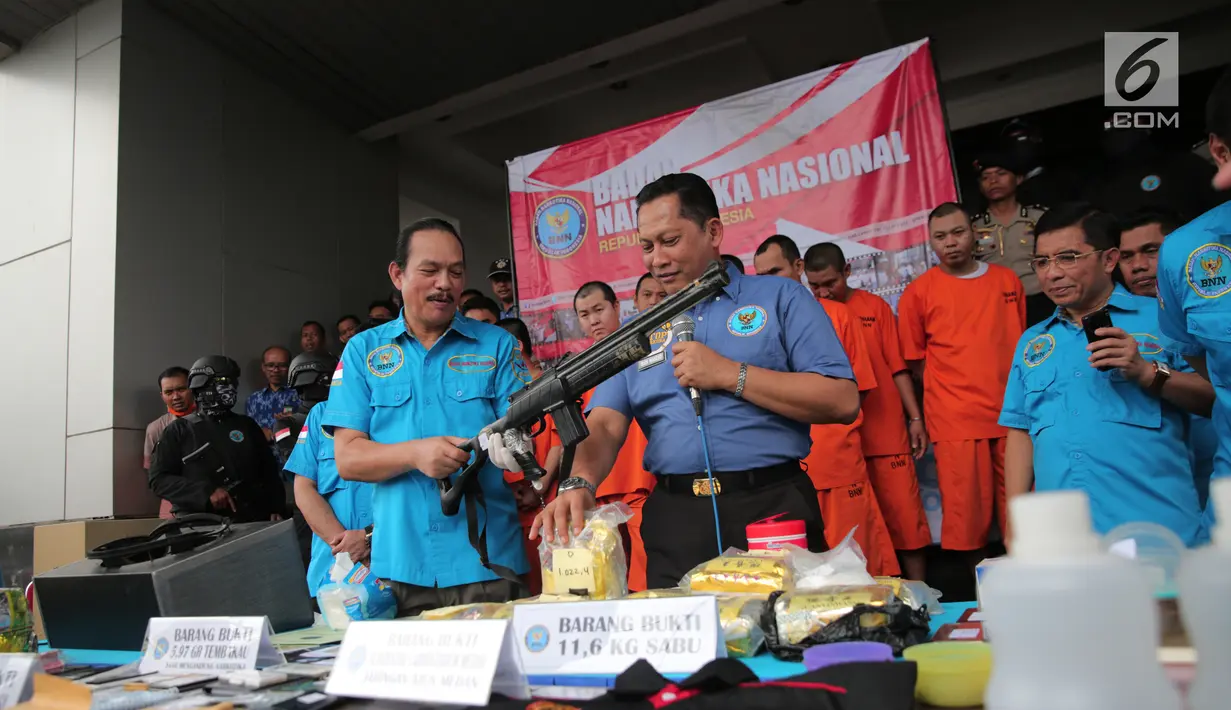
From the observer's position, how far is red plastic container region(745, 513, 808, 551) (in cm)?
139

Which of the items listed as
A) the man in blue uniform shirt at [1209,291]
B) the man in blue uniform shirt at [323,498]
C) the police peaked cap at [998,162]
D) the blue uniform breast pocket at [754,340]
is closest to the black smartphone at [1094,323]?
the man in blue uniform shirt at [1209,291]

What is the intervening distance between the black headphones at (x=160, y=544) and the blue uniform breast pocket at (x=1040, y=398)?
2.32 m

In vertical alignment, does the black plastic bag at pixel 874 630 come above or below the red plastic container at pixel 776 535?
below

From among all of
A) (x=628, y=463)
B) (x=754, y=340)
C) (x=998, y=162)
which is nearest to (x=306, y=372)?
(x=628, y=463)

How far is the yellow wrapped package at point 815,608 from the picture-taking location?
3.45ft

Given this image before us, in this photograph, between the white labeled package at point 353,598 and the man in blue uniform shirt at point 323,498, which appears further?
the man in blue uniform shirt at point 323,498

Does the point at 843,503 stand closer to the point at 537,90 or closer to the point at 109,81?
the point at 537,90

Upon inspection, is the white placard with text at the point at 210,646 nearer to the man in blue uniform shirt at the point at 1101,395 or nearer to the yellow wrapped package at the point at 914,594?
the yellow wrapped package at the point at 914,594

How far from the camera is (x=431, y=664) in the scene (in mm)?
927

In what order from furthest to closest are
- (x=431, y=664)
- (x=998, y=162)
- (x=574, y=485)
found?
(x=998, y=162)
(x=574, y=485)
(x=431, y=664)

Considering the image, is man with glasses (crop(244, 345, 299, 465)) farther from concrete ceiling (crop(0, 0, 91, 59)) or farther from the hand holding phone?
the hand holding phone

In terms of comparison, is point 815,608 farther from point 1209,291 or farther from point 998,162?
point 998,162

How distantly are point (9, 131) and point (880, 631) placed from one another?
25.8 ft

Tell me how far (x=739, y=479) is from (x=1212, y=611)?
1.29 metres
